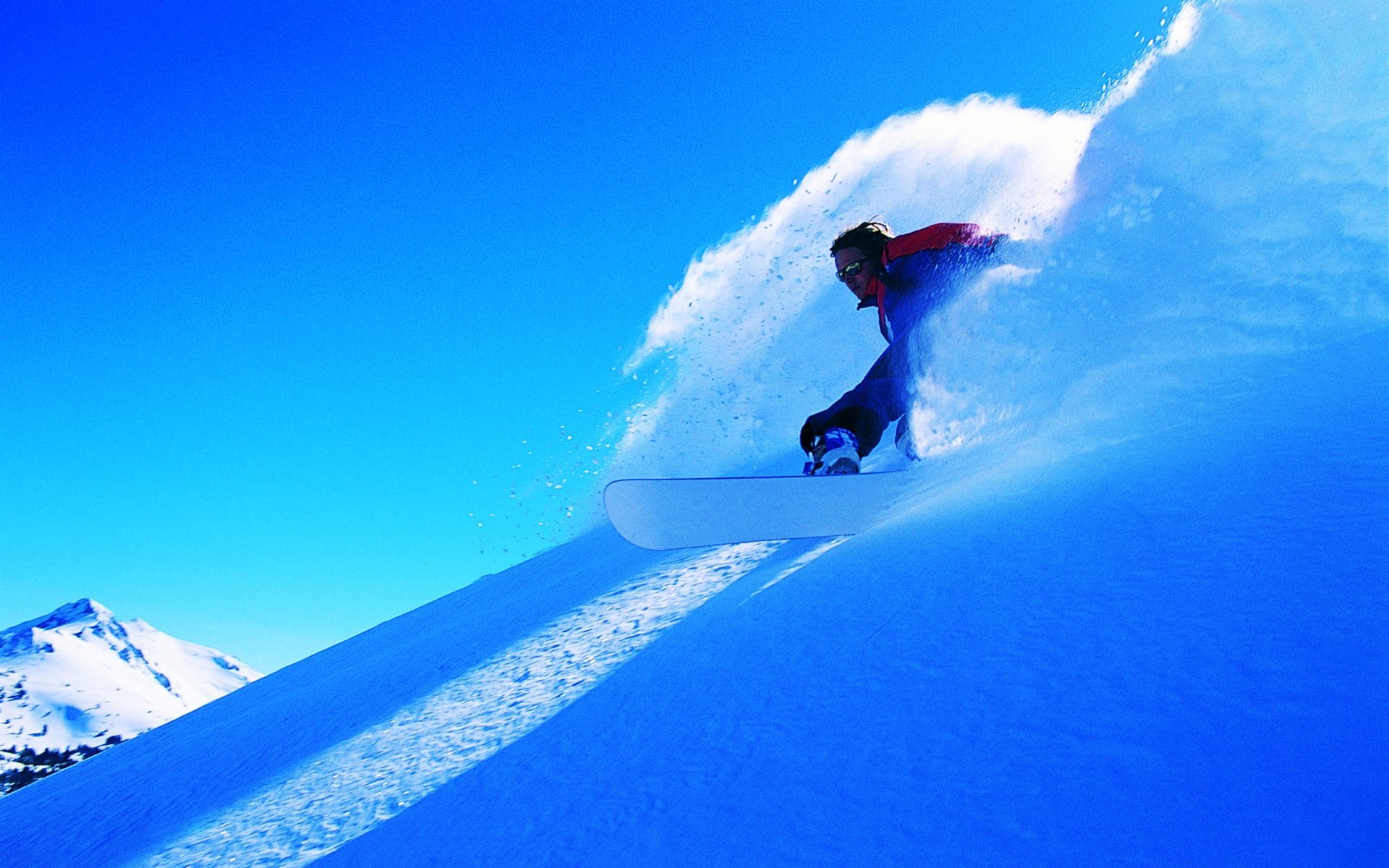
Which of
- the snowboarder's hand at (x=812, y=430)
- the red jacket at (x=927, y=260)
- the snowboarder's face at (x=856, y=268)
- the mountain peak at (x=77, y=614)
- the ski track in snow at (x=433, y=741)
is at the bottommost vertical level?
the ski track in snow at (x=433, y=741)

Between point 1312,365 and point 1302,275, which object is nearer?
point 1312,365

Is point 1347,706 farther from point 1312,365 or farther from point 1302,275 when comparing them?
point 1302,275

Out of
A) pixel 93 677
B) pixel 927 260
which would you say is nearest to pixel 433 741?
pixel 927 260

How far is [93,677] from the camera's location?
5089 inches

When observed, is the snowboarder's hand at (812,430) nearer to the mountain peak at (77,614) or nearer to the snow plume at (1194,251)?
the snow plume at (1194,251)

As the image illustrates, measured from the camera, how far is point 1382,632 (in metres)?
1.03

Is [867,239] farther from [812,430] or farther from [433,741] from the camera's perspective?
[433,741]

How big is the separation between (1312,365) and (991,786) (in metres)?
2.41

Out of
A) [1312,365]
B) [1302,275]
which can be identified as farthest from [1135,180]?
[1312,365]

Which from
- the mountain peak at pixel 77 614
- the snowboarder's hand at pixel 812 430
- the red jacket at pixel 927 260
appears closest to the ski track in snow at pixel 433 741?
the snowboarder's hand at pixel 812 430

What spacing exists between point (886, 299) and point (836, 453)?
119cm

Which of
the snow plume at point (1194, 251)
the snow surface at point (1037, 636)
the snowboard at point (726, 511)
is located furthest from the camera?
the snow plume at point (1194, 251)

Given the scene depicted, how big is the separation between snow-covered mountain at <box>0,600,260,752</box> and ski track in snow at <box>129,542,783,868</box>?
97.7 meters

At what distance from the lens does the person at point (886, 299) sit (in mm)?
3295
